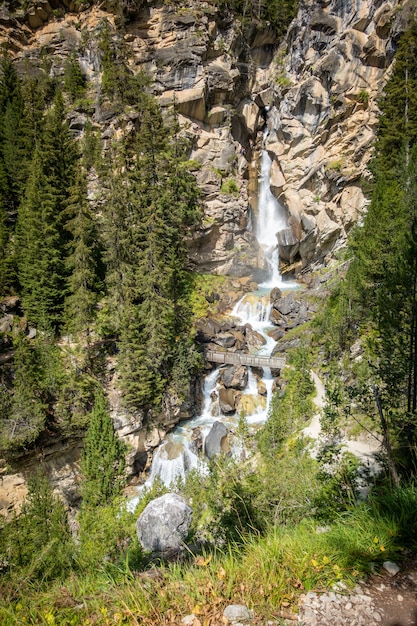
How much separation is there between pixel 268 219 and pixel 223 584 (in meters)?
36.6

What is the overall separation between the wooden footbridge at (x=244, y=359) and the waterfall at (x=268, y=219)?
14.2 meters

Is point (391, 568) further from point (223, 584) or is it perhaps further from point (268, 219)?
point (268, 219)

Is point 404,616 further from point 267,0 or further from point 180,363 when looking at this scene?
point 267,0

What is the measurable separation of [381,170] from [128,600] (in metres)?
26.3

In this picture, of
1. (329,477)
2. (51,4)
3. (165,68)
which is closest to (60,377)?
(329,477)

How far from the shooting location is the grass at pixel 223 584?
243 cm

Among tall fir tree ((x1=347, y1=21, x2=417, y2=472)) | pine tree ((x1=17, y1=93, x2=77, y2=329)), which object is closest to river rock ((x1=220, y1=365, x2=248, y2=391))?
tall fir tree ((x1=347, y1=21, x2=417, y2=472))

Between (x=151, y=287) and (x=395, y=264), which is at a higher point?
(x=395, y=264)

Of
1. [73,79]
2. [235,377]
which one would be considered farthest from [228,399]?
[73,79]

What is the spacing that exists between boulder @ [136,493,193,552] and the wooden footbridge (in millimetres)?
16649

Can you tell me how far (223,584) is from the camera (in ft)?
8.62

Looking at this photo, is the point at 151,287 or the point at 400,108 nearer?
the point at 151,287

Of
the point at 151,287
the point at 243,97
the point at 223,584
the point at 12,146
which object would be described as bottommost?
the point at 223,584

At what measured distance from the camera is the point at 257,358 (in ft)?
72.7
